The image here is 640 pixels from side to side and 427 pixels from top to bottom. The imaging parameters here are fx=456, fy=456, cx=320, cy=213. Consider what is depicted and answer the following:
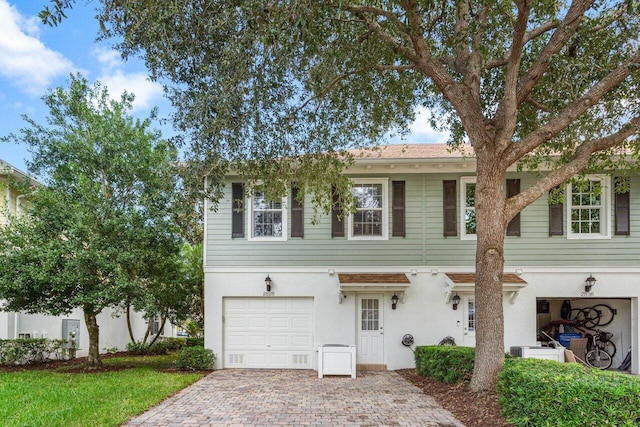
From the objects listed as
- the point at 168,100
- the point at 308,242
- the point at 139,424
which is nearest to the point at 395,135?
the point at 308,242

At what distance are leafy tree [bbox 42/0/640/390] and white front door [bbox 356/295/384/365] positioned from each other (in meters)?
3.20

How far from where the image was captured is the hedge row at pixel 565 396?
4910mm

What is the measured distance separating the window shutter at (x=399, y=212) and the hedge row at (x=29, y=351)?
9112 millimetres

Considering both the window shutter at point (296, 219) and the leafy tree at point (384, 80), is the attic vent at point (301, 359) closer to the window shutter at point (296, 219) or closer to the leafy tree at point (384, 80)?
the window shutter at point (296, 219)

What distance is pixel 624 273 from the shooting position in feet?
34.8

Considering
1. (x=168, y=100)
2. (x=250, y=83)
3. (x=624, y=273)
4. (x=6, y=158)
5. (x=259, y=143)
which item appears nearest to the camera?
(x=250, y=83)

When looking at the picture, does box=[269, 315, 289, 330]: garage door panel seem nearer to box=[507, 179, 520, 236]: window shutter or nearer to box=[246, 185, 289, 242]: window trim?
box=[246, 185, 289, 242]: window trim

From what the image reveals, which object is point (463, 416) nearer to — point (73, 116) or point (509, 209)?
point (509, 209)

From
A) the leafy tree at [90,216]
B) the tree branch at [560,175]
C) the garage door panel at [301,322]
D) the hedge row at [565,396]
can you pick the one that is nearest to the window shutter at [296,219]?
the garage door panel at [301,322]

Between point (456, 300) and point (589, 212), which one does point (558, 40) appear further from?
point (456, 300)

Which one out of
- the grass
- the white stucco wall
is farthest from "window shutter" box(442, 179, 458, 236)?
the grass

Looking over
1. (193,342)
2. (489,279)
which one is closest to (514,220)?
(489,279)

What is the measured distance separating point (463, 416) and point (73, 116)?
9696 millimetres

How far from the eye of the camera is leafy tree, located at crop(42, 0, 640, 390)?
6223mm
